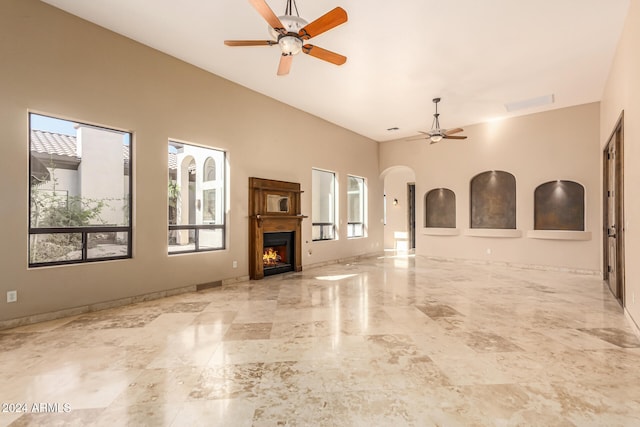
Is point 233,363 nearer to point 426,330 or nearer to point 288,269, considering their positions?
point 426,330

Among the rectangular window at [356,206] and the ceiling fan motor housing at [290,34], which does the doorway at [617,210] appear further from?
the rectangular window at [356,206]

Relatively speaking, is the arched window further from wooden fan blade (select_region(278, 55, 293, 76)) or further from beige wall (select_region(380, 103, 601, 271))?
beige wall (select_region(380, 103, 601, 271))

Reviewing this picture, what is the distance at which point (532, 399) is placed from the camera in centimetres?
221

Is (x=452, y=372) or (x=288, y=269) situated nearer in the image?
(x=452, y=372)

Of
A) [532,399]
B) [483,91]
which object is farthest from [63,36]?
[483,91]

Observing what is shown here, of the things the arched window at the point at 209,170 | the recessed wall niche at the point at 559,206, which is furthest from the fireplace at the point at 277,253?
the recessed wall niche at the point at 559,206

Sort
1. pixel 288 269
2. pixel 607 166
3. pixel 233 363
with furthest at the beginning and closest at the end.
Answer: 1. pixel 288 269
2. pixel 607 166
3. pixel 233 363

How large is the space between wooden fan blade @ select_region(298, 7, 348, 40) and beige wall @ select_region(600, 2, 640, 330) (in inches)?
128

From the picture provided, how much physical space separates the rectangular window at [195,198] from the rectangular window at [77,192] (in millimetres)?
722

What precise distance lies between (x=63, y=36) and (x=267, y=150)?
3645mm

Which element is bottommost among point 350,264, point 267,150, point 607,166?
point 350,264

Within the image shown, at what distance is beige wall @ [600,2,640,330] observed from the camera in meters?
3.50

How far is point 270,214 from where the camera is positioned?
268 inches

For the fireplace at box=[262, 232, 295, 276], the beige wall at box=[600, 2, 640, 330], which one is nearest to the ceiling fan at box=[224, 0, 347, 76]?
the beige wall at box=[600, 2, 640, 330]
